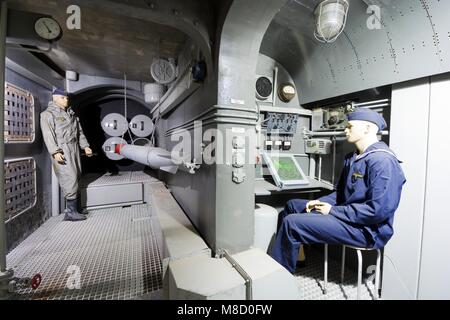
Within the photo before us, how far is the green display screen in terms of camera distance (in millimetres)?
2522

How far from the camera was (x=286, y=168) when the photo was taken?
263cm

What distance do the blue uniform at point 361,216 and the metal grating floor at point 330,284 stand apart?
0.51 metres

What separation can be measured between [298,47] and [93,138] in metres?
5.54

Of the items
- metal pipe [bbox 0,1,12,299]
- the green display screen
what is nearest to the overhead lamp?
the green display screen

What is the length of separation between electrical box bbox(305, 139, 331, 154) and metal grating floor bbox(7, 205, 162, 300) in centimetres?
243

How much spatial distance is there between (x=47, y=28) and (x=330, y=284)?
4214mm

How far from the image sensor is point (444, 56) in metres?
1.51

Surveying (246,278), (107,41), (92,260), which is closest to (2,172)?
(92,260)

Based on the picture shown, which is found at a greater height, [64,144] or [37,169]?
[64,144]

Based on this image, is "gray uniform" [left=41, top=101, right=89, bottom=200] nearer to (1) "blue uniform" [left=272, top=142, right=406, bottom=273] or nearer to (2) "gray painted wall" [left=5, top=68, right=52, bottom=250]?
(2) "gray painted wall" [left=5, top=68, right=52, bottom=250]

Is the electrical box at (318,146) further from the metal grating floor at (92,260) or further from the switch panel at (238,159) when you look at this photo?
the metal grating floor at (92,260)

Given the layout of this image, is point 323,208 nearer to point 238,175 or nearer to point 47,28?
point 238,175

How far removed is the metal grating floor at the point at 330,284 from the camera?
6.48 ft

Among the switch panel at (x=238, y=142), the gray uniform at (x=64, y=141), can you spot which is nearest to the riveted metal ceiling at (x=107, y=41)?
the gray uniform at (x=64, y=141)
